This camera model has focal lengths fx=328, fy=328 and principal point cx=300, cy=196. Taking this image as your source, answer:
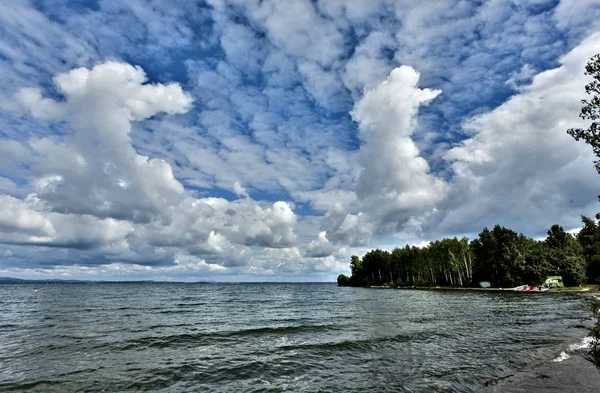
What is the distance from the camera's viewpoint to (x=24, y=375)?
1903cm

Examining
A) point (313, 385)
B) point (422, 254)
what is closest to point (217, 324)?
point (313, 385)

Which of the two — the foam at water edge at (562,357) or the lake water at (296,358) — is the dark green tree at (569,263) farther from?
the foam at water edge at (562,357)

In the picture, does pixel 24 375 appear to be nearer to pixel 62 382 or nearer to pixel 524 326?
pixel 62 382

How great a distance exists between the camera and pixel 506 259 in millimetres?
124562

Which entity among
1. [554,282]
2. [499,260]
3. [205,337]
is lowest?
[205,337]

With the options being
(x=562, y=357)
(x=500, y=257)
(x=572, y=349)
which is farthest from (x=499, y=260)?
(x=562, y=357)

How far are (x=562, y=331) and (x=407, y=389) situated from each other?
91.1 feet

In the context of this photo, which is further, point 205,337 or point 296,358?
point 205,337

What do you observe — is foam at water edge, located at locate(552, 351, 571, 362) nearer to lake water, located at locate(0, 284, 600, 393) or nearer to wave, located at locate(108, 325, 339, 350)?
lake water, located at locate(0, 284, 600, 393)

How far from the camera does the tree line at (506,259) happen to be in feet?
387

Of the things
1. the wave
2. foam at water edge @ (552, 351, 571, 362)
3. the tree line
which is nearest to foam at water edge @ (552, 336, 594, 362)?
foam at water edge @ (552, 351, 571, 362)

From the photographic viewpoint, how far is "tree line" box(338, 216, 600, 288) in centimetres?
11781

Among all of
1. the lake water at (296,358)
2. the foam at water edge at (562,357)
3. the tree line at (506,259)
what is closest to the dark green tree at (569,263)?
the tree line at (506,259)

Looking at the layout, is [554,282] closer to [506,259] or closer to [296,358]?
[506,259]
